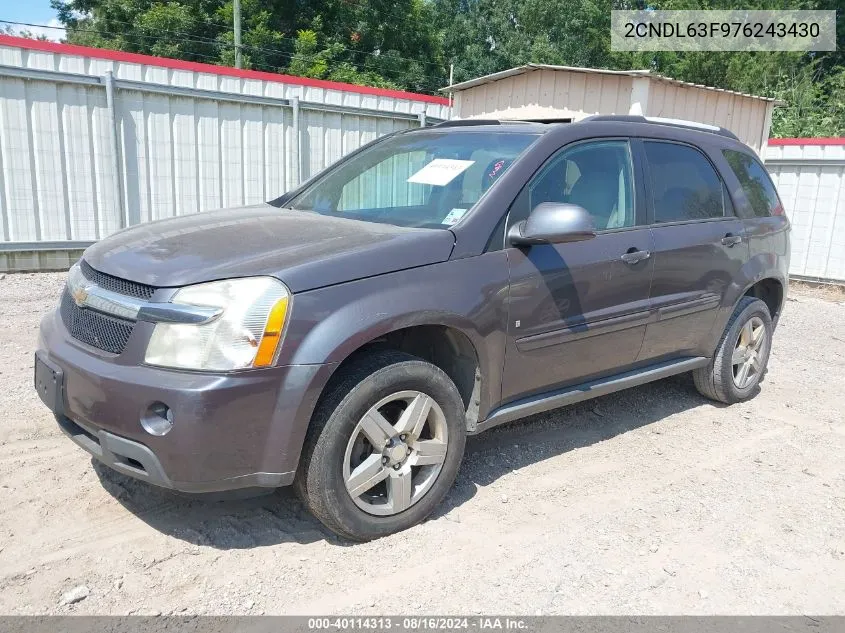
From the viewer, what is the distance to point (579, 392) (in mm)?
3889

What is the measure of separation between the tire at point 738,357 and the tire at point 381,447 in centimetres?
253

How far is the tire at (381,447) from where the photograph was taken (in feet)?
9.40

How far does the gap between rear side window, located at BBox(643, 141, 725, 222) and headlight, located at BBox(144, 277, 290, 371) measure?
8.28 ft

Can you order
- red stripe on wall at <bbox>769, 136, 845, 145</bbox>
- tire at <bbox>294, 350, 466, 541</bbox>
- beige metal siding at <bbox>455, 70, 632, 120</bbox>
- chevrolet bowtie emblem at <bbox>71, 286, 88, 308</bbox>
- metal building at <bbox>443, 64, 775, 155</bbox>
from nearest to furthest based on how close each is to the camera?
tire at <bbox>294, 350, 466, 541</bbox> → chevrolet bowtie emblem at <bbox>71, 286, 88, 308</bbox> → metal building at <bbox>443, 64, 775, 155</bbox> → beige metal siding at <bbox>455, 70, 632, 120</bbox> → red stripe on wall at <bbox>769, 136, 845, 145</bbox>

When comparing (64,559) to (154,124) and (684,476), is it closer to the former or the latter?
(684,476)

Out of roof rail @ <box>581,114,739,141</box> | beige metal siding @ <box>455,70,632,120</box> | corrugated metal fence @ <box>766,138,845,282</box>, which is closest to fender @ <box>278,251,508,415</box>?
roof rail @ <box>581,114,739,141</box>

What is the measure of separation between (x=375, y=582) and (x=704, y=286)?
2846 millimetres

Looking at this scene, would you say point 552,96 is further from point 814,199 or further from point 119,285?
point 119,285

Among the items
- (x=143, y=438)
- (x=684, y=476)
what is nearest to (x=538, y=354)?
(x=684, y=476)

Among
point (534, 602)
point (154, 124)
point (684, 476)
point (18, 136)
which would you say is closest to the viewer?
point (534, 602)

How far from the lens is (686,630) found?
2.66 meters

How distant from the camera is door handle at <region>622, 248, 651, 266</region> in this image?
3.91 metres

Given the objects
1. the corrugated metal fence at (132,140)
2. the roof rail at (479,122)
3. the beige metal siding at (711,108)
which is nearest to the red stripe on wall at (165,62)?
the corrugated metal fence at (132,140)

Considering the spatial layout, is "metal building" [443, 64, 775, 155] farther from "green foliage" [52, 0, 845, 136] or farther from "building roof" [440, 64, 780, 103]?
Result: "green foliage" [52, 0, 845, 136]
